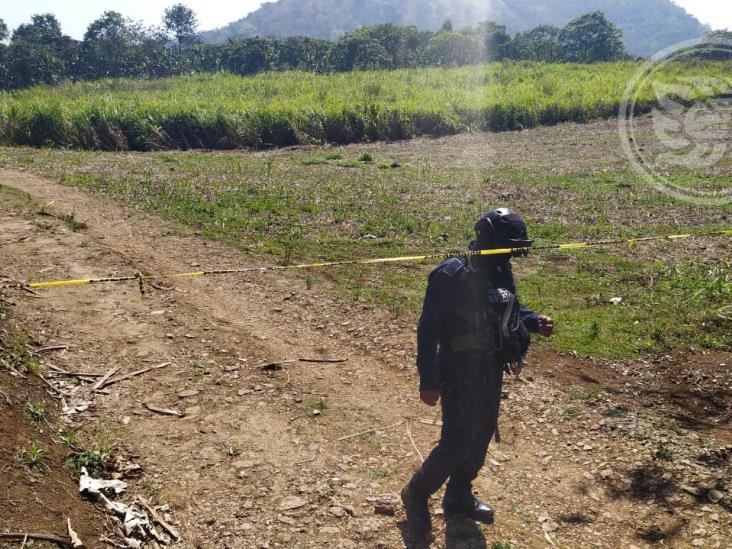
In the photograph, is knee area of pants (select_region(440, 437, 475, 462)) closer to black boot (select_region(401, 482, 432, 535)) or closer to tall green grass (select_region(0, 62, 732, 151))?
black boot (select_region(401, 482, 432, 535))

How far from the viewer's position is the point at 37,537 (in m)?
3.31

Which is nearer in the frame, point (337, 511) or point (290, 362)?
point (337, 511)

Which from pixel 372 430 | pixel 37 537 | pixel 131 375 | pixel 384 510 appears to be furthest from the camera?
pixel 131 375

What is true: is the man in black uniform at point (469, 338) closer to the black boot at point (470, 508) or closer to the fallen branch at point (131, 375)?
the black boot at point (470, 508)

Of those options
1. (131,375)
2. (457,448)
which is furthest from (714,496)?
(131,375)

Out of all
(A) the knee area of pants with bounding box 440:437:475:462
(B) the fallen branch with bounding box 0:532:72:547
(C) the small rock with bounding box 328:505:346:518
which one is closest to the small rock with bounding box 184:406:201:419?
(C) the small rock with bounding box 328:505:346:518

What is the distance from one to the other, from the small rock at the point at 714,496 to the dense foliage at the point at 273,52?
50.1 metres

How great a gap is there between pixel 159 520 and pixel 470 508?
197 cm

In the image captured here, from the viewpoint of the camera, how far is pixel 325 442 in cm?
483

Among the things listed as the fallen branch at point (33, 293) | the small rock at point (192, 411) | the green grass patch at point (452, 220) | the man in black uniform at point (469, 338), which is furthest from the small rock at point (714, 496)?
the fallen branch at point (33, 293)

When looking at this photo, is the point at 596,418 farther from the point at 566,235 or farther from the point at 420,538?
the point at 566,235

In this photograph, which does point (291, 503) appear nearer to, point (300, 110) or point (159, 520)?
point (159, 520)

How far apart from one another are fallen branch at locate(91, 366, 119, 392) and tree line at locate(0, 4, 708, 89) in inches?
1872

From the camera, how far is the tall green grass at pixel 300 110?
20.8 meters
